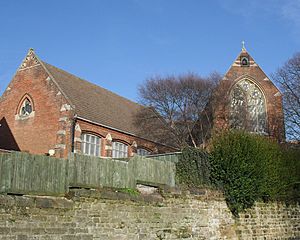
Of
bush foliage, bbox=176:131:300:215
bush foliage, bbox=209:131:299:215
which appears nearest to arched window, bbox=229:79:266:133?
bush foliage, bbox=209:131:299:215

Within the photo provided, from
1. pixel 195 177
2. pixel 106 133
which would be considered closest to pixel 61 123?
pixel 106 133

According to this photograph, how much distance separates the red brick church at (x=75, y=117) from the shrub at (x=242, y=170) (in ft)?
28.5

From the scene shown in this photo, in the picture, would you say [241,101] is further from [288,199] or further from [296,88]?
[288,199]

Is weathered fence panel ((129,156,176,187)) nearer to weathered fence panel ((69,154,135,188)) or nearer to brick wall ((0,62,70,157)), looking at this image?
weathered fence panel ((69,154,135,188))

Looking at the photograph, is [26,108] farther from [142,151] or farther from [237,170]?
[237,170]

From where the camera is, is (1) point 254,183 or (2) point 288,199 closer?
(1) point 254,183

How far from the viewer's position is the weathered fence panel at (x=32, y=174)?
33.3 ft

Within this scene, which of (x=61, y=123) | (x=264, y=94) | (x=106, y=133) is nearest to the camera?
(x=61, y=123)

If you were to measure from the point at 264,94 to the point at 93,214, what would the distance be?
27.4 metres

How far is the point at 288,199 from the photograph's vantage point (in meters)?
21.2

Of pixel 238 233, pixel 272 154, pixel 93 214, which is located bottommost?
pixel 238 233

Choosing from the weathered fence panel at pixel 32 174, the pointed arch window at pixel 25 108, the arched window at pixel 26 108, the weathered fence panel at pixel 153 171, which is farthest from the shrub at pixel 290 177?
the arched window at pixel 26 108

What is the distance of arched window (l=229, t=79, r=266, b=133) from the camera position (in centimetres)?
2870

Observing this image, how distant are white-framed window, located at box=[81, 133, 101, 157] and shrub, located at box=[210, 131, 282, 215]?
1095cm
